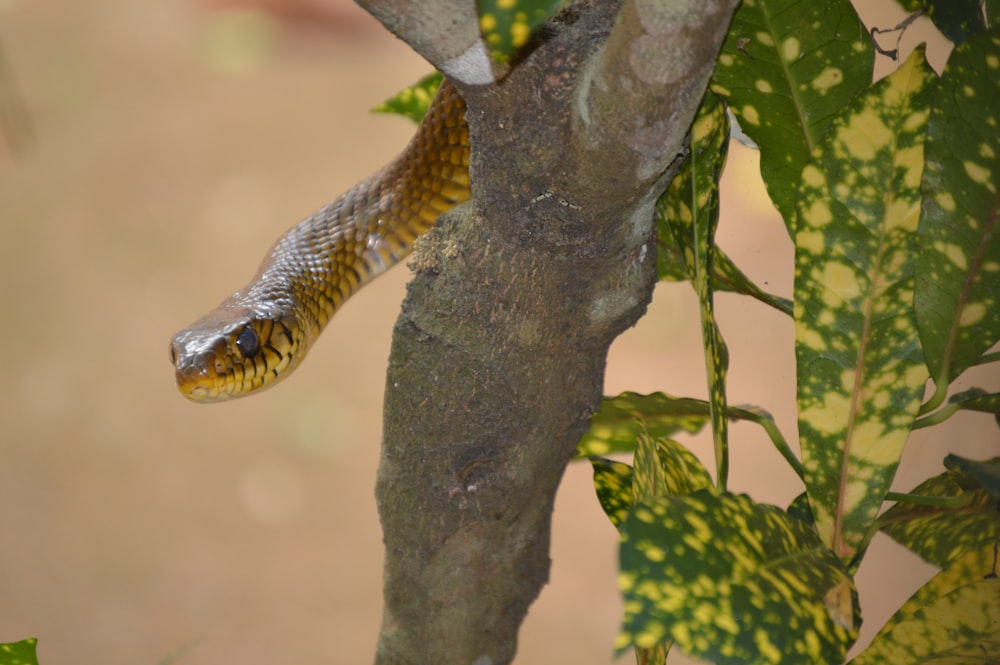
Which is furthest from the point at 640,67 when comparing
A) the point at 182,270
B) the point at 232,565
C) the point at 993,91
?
the point at 182,270

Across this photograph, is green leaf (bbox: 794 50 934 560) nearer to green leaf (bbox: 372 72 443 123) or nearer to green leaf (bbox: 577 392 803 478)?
green leaf (bbox: 577 392 803 478)

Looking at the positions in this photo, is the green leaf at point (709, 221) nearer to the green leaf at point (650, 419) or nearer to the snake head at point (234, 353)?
the green leaf at point (650, 419)

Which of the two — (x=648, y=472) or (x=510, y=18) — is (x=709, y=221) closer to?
(x=648, y=472)

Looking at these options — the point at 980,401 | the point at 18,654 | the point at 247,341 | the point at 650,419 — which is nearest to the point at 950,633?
the point at 980,401

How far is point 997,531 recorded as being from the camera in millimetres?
752

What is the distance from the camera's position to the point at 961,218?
649 millimetres

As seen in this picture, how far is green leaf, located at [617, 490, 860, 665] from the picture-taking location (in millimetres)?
486

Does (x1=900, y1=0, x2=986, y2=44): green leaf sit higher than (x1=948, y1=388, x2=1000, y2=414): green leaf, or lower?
higher

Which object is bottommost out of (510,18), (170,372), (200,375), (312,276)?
(510,18)

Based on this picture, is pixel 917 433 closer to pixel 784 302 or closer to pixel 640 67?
pixel 784 302

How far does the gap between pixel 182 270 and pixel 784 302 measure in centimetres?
280

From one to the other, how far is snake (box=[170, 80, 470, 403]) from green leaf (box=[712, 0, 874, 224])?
1.78 ft

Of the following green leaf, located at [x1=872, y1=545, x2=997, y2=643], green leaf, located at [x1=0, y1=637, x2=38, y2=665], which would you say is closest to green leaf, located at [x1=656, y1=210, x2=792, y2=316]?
green leaf, located at [x1=872, y1=545, x2=997, y2=643]

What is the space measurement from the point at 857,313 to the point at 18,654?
0.66 meters
